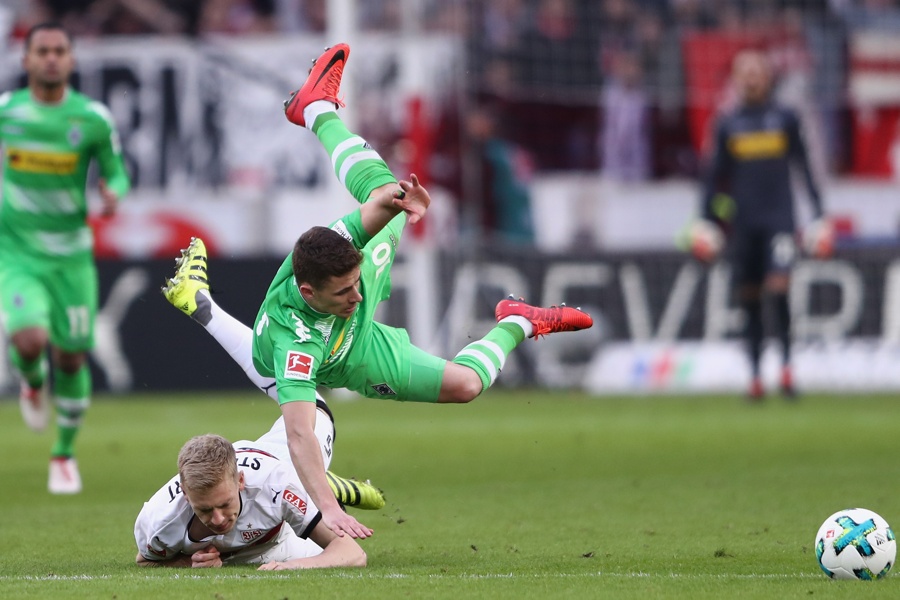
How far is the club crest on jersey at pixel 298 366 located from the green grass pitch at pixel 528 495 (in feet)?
2.54

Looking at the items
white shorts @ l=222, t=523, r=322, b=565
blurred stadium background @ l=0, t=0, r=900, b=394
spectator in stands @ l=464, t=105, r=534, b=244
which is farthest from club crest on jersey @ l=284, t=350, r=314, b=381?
spectator in stands @ l=464, t=105, r=534, b=244

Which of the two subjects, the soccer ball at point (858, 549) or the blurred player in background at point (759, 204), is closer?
the soccer ball at point (858, 549)

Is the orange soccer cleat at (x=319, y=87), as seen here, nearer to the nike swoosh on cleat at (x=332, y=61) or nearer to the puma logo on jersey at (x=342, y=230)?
the nike swoosh on cleat at (x=332, y=61)

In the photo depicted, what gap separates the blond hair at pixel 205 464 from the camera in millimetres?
5660

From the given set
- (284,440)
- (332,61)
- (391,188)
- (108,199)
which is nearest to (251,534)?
(284,440)

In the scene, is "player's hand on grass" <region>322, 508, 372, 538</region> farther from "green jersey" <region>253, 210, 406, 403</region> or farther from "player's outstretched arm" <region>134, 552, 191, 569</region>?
"player's outstretched arm" <region>134, 552, 191, 569</region>

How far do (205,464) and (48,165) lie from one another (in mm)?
4551

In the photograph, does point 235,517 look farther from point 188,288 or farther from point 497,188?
point 497,188

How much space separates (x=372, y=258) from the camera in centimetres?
725

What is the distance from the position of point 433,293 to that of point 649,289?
2214 millimetres

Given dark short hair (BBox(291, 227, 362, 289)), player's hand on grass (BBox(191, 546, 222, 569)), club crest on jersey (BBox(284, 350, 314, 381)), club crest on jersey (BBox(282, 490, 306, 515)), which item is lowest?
player's hand on grass (BBox(191, 546, 222, 569))

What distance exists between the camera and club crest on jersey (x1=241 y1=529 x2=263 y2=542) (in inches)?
239


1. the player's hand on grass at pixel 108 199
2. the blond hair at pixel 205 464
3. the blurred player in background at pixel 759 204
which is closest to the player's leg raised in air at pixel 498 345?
the blond hair at pixel 205 464

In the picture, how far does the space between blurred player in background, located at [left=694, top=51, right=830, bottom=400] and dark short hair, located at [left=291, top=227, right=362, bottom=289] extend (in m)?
8.30
